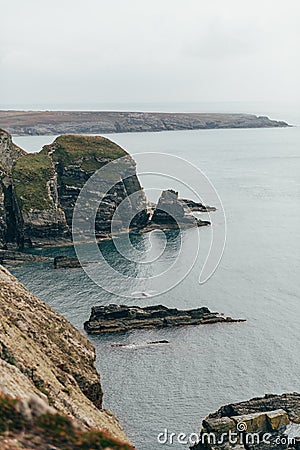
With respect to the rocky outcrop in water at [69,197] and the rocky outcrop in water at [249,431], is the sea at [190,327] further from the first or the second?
the rocky outcrop in water at [69,197]

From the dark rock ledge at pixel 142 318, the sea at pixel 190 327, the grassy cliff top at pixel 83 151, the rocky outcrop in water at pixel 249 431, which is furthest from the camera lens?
the grassy cliff top at pixel 83 151

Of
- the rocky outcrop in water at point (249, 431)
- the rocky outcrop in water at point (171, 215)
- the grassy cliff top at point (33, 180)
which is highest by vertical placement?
the grassy cliff top at point (33, 180)

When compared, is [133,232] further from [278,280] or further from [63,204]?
[278,280]

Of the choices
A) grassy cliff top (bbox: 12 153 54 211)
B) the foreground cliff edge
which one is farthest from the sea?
the foreground cliff edge

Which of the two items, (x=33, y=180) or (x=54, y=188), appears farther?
(x=54, y=188)

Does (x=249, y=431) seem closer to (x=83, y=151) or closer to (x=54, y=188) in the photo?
(x=54, y=188)

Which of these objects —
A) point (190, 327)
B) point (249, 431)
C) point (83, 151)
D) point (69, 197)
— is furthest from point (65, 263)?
point (249, 431)

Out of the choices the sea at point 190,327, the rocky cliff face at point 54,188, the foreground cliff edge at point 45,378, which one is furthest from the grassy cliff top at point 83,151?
the foreground cliff edge at point 45,378
